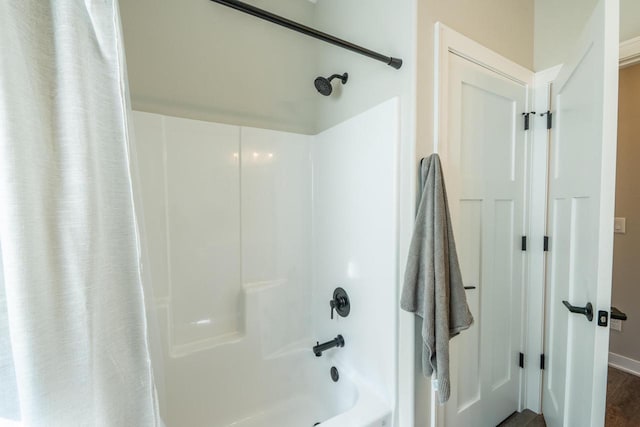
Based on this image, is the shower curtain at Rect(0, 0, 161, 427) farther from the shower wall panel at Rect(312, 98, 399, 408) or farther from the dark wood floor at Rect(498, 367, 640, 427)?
the dark wood floor at Rect(498, 367, 640, 427)

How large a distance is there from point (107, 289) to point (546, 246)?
209 cm

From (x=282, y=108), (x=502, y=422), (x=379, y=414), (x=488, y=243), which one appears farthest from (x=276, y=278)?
(x=502, y=422)

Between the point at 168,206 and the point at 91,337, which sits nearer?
the point at 91,337

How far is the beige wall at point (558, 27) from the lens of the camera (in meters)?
1.48

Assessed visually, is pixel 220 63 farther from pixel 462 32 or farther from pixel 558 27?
pixel 558 27

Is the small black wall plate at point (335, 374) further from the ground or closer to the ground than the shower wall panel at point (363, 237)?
closer to the ground

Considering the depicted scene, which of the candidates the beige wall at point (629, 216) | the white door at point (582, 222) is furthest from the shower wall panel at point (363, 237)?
the beige wall at point (629, 216)

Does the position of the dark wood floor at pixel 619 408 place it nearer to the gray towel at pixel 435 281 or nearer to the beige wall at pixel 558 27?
the gray towel at pixel 435 281

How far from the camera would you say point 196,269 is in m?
1.49

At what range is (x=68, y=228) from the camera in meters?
0.57

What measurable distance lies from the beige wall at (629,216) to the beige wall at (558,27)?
1.17 meters

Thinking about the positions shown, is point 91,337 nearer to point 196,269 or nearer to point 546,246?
point 196,269

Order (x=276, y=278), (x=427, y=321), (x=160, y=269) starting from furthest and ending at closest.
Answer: (x=276, y=278) < (x=160, y=269) < (x=427, y=321)

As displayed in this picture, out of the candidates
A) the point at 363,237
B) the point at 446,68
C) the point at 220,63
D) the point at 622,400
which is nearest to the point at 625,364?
the point at 622,400
